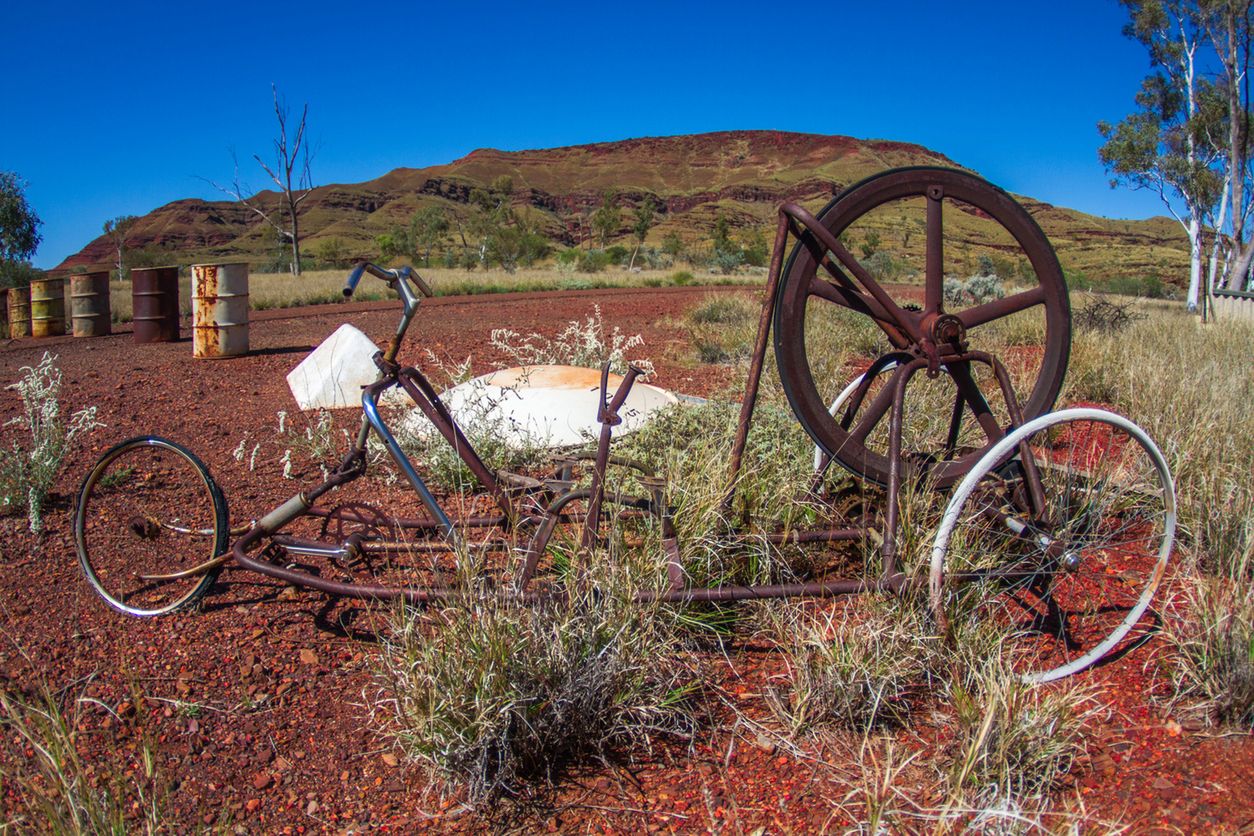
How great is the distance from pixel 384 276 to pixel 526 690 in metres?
1.45

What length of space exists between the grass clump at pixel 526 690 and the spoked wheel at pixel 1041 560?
3.00ft

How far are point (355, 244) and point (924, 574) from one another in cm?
10057

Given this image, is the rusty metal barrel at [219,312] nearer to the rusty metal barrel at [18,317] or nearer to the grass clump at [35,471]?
the rusty metal barrel at [18,317]

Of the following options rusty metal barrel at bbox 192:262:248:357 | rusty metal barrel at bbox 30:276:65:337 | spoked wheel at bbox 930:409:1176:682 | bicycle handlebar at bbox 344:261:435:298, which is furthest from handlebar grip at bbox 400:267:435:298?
rusty metal barrel at bbox 30:276:65:337

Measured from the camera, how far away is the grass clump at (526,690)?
7.68 feet

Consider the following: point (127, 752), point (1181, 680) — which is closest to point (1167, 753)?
point (1181, 680)

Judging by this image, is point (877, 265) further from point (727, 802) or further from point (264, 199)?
point (264, 199)

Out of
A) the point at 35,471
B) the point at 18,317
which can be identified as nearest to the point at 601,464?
the point at 35,471

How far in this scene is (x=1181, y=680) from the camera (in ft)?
8.54

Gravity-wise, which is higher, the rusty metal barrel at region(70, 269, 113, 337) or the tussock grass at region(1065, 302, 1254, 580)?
the rusty metal barrel at region(70, 269, 113, 337)

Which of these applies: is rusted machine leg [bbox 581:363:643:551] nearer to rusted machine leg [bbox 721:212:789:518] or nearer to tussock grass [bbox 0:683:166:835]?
rusted machine leg [bbox 721:212:789:518]

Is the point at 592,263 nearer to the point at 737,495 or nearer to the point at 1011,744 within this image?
the point at 737,495

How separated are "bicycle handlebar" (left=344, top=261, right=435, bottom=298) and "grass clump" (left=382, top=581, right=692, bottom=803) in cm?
107

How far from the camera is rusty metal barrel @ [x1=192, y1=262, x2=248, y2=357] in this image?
9.50 meters
